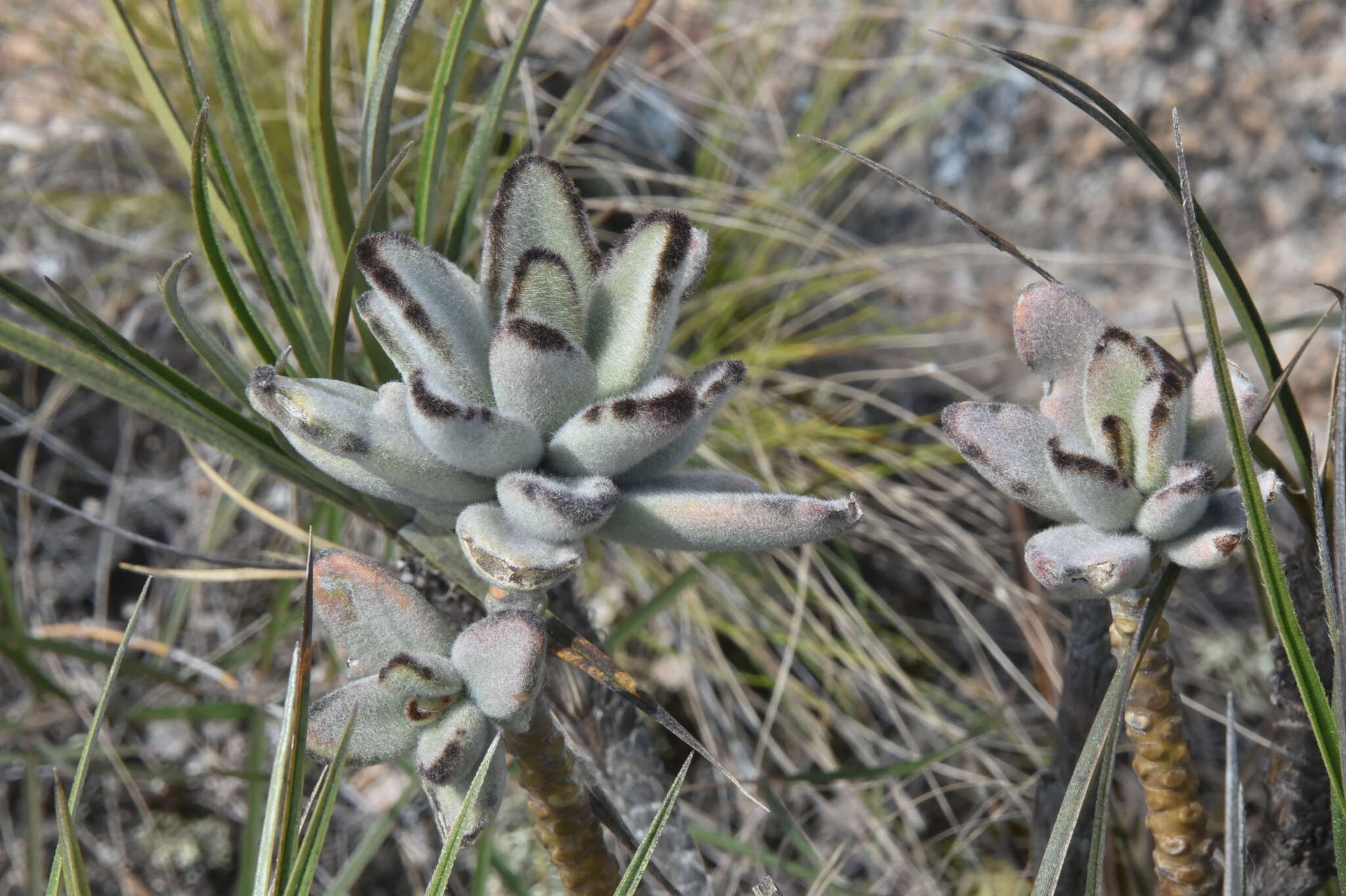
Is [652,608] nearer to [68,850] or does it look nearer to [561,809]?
[561,809]

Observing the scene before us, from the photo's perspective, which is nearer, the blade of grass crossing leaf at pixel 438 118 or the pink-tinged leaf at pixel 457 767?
the pink-tinged leaf at pixel 457 767

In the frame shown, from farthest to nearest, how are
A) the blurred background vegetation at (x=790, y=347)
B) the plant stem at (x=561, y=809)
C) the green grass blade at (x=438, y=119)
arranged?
the blurred background vegetation at (x=790, y=347), the green grass blade at (x=438, y=119), the plant stem at (x=561, y=809)

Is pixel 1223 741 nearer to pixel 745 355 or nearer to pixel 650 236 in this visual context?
pixel 745 355

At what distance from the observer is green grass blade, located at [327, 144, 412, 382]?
1.88ft

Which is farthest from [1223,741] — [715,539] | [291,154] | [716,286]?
[291,154]

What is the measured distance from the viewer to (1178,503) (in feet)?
1.59

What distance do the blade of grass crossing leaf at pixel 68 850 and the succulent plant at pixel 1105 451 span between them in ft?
1.69

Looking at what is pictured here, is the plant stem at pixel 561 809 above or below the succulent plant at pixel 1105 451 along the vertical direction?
below

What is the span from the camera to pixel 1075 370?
0.55m

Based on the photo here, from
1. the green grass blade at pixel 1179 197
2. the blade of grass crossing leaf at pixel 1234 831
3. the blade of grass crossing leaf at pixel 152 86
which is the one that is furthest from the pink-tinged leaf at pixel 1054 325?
the blade of grass crossing leaf at pixel 152 86

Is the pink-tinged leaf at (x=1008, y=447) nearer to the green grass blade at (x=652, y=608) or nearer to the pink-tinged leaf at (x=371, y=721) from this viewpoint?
the pink-tinged leaf at (x=371, y=721)

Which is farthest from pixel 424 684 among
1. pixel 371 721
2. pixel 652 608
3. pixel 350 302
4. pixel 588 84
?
pixel 588 84

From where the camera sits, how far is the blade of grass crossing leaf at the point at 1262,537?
0.46 m

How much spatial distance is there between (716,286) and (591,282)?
1357mm
